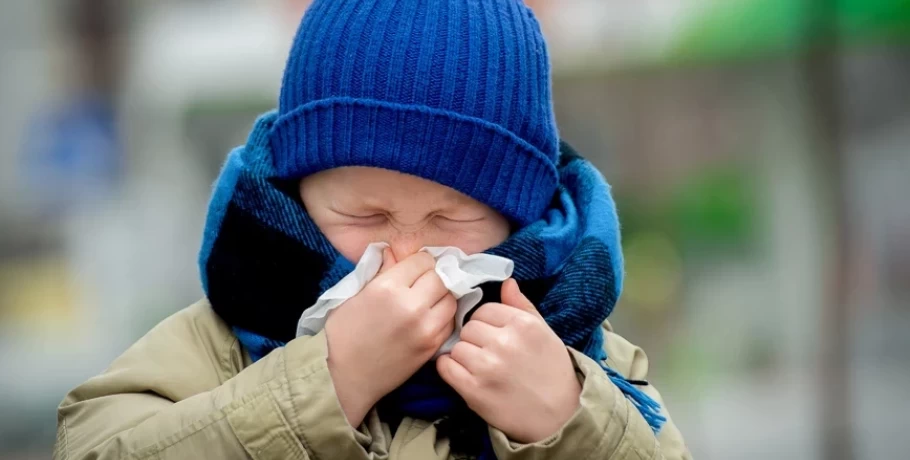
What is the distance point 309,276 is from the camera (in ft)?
4.36

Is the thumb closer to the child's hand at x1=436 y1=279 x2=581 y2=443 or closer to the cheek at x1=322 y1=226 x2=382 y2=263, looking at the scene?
the child's hand at x1=436 y1=279 x2=581 y2=443

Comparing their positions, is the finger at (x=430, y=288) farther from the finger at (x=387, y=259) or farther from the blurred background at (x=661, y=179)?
the blurred background at (x=661, y=179)

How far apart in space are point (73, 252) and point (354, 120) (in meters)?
2.39

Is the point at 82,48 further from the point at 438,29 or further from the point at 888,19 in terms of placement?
the point at 888,19

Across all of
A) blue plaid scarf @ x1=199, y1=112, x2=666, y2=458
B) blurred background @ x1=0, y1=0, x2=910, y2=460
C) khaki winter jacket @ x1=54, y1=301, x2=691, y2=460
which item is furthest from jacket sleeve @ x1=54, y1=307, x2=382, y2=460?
blurred background @ x1=0, y1=0, x2=910, y2=460

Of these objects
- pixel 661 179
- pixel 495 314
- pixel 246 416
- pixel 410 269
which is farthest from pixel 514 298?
pixel 661 179

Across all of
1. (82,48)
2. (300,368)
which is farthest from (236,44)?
(300,368)

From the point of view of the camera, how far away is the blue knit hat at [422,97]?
4.31 ft

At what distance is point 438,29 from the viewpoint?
1.35 metres

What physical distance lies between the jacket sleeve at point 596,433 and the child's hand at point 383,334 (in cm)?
15

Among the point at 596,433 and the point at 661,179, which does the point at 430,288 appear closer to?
the point at 596,433

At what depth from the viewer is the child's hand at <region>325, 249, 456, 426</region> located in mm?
1211

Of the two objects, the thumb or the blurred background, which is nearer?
the thumb

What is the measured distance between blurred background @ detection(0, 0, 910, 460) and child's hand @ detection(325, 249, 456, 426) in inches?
85.2
